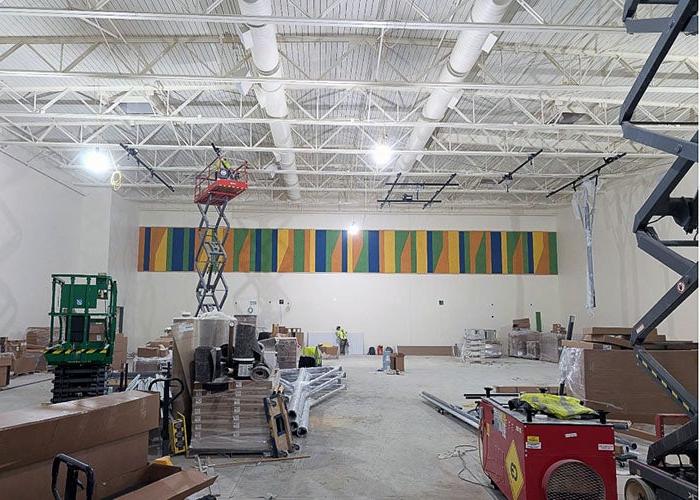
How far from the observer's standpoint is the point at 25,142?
464 inches

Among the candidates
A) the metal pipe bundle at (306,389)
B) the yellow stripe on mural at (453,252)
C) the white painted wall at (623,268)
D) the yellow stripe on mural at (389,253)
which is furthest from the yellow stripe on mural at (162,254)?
the white painted wall at (623,268)

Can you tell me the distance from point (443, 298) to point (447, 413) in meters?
12.1

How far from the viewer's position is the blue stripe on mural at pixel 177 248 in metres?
19.5

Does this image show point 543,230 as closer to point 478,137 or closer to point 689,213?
point 478,137

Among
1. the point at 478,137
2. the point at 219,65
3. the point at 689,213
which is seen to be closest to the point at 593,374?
the point at 689,213

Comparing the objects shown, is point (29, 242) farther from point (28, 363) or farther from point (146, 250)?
point (146, 250)

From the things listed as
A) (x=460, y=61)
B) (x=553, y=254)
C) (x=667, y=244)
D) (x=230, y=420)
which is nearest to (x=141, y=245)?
(x=230, y=420)

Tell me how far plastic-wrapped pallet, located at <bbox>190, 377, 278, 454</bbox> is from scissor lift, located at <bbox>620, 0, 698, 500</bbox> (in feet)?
12.8

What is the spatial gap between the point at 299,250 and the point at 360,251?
2.54 metres

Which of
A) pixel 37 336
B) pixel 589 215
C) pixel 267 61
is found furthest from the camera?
pixel 589 215

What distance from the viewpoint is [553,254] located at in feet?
67.2

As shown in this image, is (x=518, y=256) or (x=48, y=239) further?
(x=518, y=256)

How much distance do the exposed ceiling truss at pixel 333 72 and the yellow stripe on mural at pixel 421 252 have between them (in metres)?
5.74

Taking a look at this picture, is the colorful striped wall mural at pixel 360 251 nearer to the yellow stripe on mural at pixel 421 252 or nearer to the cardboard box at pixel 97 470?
the yellow stripe on mural at pixel 421 252
